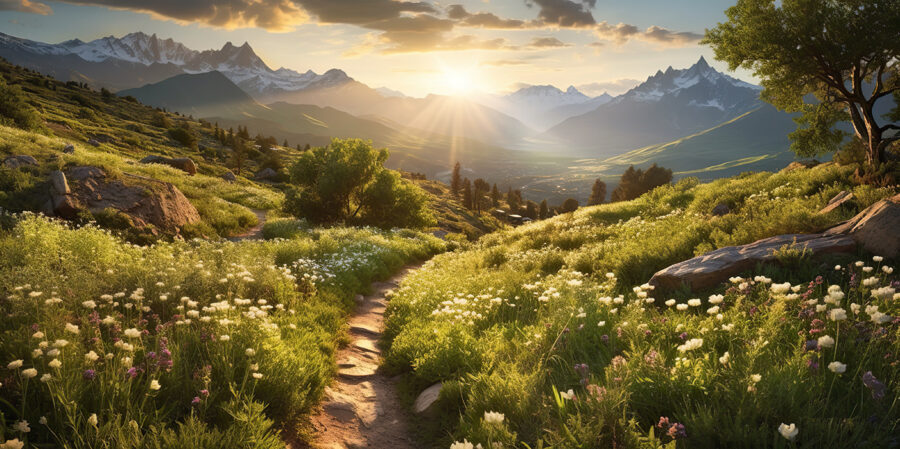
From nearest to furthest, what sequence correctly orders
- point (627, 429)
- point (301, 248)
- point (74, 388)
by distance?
point (627, 429) → point (74, 388) → point (301, 248)

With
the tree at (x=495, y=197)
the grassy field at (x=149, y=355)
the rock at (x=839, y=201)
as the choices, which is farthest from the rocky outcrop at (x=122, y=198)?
the tree at (x=495, y=197)

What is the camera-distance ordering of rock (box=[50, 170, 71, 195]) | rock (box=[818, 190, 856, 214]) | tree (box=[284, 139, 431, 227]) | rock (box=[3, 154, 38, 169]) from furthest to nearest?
tree (box=[284, 139, 431, 227]), rock (box=[3, 154, 38, 169]), rock (box=[50, 170, 71, 195]), rock (box=[818, 190, 856, 214])

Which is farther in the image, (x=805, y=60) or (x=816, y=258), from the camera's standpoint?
(x=805, y=60)

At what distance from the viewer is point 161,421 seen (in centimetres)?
414

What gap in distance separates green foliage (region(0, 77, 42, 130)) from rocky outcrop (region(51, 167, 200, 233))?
116ft

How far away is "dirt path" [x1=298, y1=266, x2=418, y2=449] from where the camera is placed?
547 cm

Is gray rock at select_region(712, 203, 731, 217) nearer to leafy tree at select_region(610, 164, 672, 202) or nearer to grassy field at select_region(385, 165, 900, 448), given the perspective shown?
grassy field at select_region(385, 165, 900, 448)

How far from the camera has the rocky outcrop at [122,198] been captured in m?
14.7

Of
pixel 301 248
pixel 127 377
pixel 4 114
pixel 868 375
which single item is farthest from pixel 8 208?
pixel 4 114

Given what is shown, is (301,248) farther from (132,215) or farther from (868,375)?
(868,375)

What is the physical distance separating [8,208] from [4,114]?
39768 millimetres

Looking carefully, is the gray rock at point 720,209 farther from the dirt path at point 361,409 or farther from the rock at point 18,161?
the rock at point 18,161

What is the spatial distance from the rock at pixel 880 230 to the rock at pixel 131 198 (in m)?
21.3

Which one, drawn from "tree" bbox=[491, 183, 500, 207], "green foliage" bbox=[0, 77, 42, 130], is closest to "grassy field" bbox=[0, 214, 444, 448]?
"green foliage" bbox=[0, 77, 42, 130]
